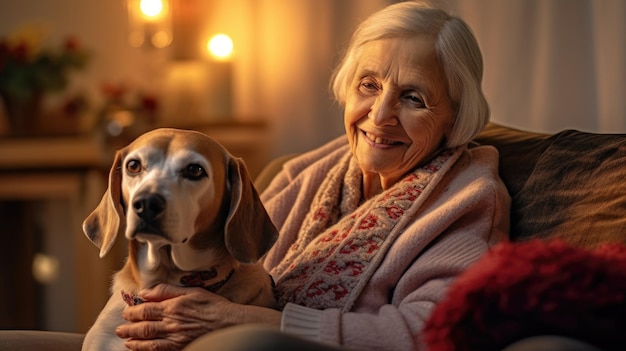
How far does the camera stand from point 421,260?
1.61m

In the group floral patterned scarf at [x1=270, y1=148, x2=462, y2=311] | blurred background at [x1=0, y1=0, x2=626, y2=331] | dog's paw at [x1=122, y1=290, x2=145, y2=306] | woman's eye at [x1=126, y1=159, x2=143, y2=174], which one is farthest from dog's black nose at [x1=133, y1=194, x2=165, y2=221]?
blurred background at [x1=0, y1=0, x2=626, y2=331]

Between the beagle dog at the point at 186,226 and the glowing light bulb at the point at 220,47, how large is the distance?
2195mm

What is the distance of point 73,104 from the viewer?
154 inches

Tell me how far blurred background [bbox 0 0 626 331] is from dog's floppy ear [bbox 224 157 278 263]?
1766mm

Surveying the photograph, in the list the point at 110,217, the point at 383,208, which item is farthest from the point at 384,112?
the point at 110,217

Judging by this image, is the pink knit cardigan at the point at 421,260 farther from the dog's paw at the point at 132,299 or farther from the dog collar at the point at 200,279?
the dog's paw at the point at 132,299

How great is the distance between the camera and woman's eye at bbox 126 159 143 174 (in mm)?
1509

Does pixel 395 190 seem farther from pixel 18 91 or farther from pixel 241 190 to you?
pixel 18 91

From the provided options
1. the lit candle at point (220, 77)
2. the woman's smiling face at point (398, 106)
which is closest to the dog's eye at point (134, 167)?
the woman's smiling face at point (398, 106)

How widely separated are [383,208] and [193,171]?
43cm

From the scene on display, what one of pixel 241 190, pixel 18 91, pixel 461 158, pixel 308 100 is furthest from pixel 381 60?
pixel 18 91

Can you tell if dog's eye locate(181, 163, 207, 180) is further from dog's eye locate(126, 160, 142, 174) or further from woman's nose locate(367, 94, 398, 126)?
woman's nose locate(367, 94, 398, 126)

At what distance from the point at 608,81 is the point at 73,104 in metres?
2.41

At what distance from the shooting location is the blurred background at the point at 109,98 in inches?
143
